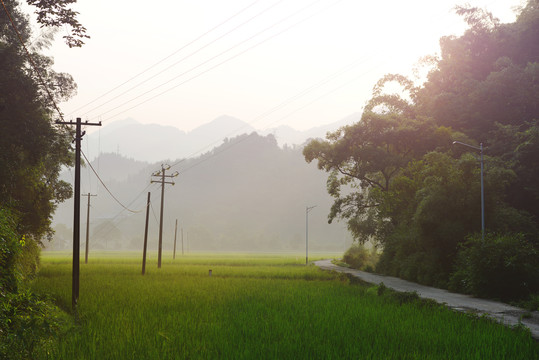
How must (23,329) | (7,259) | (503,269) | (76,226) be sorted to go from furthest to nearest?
(503,269) < (76,226) < (7,259) < (23,329)

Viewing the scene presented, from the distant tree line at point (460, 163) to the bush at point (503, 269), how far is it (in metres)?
0.05

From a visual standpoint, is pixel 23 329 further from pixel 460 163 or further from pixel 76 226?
pixel 460 163

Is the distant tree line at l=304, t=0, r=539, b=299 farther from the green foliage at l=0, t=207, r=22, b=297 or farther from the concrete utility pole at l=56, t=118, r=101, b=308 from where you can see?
the green foliage at l=0, t=207, r=22, b=297

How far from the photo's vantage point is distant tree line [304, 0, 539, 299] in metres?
25.0

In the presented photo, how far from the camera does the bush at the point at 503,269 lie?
2130 cm

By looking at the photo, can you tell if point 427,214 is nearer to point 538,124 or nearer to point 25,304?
point 538,124

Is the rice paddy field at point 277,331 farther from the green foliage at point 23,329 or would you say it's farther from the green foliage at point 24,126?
the green foliage at point 24,126

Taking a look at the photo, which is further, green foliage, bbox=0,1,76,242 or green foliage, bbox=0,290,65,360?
green foliage, bbox=0,1,76,242

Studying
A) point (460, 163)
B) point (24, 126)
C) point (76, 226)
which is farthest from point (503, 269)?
point (24, 126)

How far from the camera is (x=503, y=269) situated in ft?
71.2

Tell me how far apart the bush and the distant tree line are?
48 millimetres

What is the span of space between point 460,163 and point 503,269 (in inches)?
406

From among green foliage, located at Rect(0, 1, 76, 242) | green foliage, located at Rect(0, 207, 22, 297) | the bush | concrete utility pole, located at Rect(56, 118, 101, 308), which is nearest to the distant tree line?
the bush

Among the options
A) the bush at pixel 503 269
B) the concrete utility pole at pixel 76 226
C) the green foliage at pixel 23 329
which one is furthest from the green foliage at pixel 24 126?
the bush at pixel 503 269
